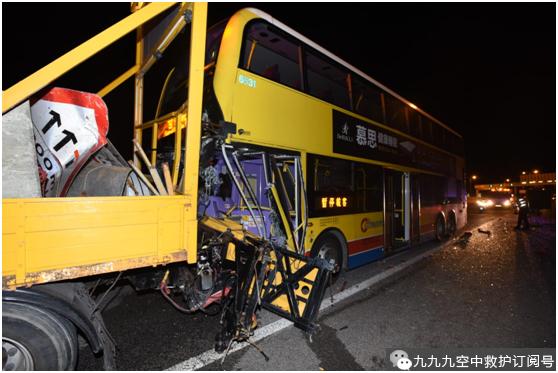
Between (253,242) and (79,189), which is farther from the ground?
(79,189)

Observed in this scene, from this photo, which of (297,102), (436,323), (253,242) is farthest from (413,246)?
(253,242)

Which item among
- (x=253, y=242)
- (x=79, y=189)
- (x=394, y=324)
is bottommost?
(x=394, y=324)

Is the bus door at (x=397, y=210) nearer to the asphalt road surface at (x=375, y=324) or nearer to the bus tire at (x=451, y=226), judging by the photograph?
the asphalt road surface at (x=375, y=324)

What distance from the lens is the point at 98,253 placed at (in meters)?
2.28

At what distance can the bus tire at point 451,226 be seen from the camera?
1101 centimetres

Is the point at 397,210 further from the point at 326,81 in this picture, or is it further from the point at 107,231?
the point at 107,231

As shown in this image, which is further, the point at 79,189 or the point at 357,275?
the point at 357,275

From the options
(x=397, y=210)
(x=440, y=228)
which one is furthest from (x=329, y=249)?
(x=440, y=228)

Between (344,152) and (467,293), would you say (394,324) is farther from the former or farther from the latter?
(344,152)

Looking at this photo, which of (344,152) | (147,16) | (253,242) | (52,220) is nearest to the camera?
(52,220)

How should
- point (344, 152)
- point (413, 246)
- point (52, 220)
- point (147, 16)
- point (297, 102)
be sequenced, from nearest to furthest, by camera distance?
point (52, 220)
point (147, 16)
point (297, 102)
point (344, 152)
point (413, 246)

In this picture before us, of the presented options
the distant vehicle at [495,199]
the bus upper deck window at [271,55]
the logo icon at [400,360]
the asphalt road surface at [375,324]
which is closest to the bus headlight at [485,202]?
the distant vehicle at [495,199]

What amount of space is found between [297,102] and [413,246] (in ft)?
19.4

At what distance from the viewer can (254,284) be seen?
10.7 feet
